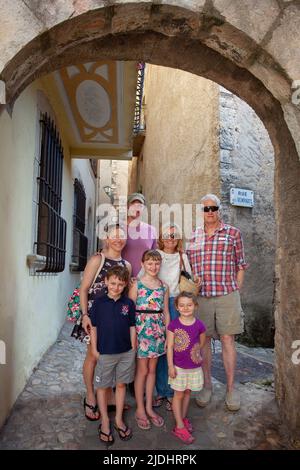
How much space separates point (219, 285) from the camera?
9.37 feet

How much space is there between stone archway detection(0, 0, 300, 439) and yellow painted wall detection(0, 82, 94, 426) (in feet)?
1.40

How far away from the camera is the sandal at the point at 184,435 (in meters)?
2.35

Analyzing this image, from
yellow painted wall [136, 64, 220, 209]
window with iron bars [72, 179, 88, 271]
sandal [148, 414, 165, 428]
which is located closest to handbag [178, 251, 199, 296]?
sandal [148, 414, 165, 428]

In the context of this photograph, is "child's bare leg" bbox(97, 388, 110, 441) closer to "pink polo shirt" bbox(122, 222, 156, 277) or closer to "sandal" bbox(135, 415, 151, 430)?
"sandal" bbox(135, 415, 151, 430)

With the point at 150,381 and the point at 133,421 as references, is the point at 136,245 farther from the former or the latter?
the point at 133,421

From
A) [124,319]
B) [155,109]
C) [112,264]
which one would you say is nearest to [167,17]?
[112,264]

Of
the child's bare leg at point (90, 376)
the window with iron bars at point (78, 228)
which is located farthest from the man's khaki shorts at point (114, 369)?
the window with iron bars at point (78, 228)

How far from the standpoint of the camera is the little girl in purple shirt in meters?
2.40

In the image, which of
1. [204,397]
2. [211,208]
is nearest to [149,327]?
[204,397]

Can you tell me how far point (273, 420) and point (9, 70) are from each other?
8.82ft

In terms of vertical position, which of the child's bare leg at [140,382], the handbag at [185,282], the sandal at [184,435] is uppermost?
the handbag at [185,282]

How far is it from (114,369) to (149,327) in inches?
13.7

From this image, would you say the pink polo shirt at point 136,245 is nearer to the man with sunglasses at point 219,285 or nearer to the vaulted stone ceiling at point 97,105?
the man with sunglasses at point 219,285

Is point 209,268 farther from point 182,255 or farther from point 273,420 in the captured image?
point 273,420
